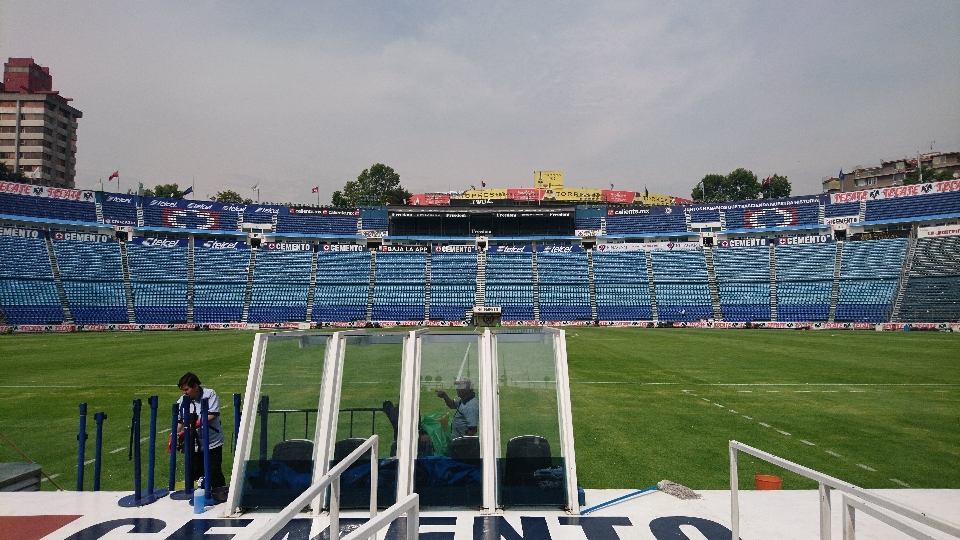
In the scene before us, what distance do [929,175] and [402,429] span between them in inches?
4297

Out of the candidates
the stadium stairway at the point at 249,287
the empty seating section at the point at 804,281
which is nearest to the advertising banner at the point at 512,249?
the stadium stairway at the point at 249,287

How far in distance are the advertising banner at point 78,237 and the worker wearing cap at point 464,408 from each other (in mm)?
59577

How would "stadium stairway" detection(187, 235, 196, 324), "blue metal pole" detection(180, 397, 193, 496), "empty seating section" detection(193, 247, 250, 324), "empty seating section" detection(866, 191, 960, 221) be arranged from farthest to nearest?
"empty seating section" detection(193, 247, 250, 324) → "stadium stairway" detection(187, 235, 196, 324) → "empty seating section" detection(866, 191, 960, 221) → "blue metal pole" detection(180, 397, 193, 496)

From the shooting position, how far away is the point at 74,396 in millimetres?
16469

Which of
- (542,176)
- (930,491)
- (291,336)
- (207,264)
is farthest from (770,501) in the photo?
(542,176)

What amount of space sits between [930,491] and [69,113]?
113197 millimetres

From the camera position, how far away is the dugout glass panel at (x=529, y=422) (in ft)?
19.9

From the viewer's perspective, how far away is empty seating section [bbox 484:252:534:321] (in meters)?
54.7

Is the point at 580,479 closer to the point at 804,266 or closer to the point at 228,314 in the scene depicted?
the point at 228,314

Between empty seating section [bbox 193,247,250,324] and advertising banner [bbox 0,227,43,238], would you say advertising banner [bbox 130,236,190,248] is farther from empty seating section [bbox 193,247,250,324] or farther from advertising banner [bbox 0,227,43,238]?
advertising banner [bbox 0,227,43,238]

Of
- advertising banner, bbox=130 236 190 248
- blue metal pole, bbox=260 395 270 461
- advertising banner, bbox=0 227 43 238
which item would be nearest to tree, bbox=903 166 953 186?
advertising banner, bbox=130 236 190 248

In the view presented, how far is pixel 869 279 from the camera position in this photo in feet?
161

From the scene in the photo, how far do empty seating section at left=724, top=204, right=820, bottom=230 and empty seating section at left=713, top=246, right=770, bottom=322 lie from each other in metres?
4.67

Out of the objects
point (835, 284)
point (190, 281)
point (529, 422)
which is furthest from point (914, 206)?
point (190, 281)
